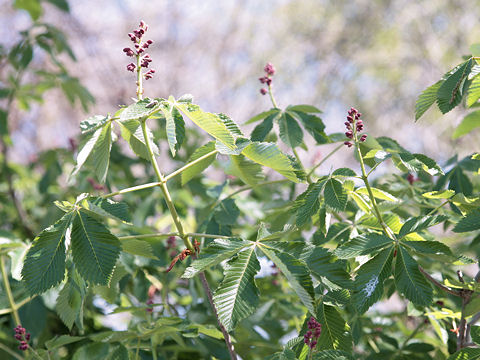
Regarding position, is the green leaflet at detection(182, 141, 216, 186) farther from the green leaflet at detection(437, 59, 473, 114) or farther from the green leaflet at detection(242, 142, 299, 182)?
the green leaflet at detection(437, 59, 473, 114)

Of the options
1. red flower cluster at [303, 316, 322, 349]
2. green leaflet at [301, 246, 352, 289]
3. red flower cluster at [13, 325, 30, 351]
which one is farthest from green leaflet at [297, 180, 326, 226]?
red flower cluster at [13, 325, 30, 351]

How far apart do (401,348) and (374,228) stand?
470 millimetres

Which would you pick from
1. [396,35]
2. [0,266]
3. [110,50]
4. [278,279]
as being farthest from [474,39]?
[0,266]

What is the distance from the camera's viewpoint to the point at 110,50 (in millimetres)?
7848

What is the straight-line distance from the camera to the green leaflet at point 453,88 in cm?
105

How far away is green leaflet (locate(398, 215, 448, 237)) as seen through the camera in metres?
0.94

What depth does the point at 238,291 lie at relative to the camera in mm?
854

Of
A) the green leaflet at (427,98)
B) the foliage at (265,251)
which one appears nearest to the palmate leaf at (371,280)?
the foliage at (265,251)

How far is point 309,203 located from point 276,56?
8252 millimetres

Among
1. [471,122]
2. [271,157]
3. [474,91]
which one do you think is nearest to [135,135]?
[271,157]

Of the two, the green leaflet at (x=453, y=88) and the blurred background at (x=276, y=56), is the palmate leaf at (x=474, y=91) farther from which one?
the blurred background at (x=276, y=56)

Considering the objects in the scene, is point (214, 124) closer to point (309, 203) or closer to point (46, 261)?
point (309, 203)

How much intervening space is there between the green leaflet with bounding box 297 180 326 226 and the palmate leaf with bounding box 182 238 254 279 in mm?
149

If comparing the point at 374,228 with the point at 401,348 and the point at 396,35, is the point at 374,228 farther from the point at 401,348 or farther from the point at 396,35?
the point at 396,35
